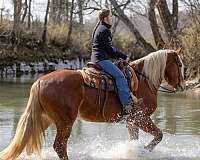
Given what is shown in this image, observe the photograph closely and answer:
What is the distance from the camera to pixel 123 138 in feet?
34.7

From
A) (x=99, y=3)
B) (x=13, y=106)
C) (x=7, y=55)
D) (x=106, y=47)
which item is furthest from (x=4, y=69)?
(x=106, y=47)

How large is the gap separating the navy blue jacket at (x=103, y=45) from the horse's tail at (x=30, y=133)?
1.19 meters

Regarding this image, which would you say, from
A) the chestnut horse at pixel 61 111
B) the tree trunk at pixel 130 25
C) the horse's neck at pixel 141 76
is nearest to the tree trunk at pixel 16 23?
the tree trunk at pixel 130 25

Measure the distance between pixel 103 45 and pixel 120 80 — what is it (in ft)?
2.07

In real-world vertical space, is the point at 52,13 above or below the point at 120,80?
above

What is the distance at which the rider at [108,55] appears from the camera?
27.1 ft

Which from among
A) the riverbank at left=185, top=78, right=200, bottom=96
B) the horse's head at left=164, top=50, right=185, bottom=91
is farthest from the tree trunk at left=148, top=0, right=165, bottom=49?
the horse's head at left=164, top=50, right=185, bottom=91

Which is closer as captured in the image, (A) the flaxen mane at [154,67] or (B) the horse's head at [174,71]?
(A) the flaxen mane at [154,67]

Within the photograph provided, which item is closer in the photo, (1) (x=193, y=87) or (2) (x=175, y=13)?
(1) (x=193, y=87)

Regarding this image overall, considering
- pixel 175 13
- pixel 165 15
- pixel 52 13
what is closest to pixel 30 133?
pixel 165 15

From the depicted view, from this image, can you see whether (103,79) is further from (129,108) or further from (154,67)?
(154,67)

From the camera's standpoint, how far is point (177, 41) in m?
24.9

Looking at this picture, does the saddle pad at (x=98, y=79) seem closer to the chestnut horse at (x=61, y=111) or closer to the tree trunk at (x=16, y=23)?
the chestnut horse at (x=61, y=111)

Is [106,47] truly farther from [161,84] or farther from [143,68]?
[161,84]
